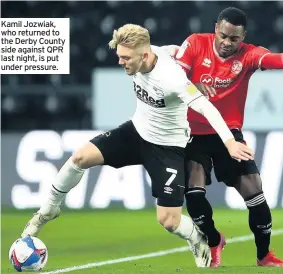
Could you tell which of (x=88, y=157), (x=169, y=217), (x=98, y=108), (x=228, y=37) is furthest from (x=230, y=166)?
(x=98, y=108)

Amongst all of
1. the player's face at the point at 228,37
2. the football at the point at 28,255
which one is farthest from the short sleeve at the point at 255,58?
the football at the point at 28,255

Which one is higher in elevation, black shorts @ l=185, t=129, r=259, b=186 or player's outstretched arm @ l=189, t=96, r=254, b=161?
player's outstretched arm @ l=189, t=96, r=254, b=161

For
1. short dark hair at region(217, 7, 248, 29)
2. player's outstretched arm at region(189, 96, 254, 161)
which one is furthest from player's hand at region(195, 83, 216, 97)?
player's outstretched arm at region(189, 96, 254, 161)

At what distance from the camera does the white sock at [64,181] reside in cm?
812

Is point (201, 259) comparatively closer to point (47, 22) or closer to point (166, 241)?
point (47, 22)

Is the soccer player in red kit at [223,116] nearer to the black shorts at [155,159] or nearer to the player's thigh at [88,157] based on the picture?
the black shorts at [155,159]

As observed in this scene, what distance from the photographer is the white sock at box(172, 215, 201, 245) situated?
8.10m

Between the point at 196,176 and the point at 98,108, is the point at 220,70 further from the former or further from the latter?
the point at 98,108

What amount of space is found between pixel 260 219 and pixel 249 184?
0.90 feet

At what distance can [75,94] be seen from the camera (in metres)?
17.2

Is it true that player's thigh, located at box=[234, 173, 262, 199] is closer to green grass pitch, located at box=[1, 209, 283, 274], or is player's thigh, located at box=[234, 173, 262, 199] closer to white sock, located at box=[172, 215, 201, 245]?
white sock, located at box=[172, 215, 201, 245]

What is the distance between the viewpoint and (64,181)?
8.17 m

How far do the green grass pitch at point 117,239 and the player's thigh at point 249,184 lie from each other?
0.66 metres

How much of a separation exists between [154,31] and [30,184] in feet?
15.4
